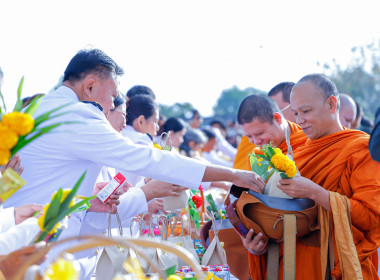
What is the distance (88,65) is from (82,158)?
61 centimetres

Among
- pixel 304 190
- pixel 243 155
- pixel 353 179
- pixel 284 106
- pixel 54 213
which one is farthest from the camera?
pixel 243 155

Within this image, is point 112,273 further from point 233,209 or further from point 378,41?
point 378,41

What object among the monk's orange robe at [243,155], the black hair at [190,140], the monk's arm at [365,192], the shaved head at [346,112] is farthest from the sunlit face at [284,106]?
the black hair at [190,140]

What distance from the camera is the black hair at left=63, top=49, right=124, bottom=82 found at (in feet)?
10.1

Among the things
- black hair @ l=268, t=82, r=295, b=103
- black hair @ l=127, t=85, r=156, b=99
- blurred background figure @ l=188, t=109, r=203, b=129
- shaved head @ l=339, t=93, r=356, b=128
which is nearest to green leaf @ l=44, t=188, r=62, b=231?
black hair @ l=268, t=82, r=295, b=103

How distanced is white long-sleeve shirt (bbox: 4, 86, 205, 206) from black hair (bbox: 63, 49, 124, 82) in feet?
0.82

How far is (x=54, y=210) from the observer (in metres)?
1.65

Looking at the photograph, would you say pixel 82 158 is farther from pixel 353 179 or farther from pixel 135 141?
pixel 135 141

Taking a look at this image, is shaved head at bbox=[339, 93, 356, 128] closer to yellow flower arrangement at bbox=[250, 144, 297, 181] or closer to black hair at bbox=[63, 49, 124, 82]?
yellow flower arrangement at bbox=[250, 144, 297, 181]

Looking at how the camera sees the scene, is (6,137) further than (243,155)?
No

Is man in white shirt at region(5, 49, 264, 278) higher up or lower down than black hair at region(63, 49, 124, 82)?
lower down

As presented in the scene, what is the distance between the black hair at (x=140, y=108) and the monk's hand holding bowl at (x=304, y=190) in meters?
2.33

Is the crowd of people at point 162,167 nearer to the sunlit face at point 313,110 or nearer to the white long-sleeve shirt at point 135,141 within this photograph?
the sunlit face at point 313,110

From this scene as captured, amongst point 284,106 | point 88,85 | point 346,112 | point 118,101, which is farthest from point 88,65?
point 346,112
